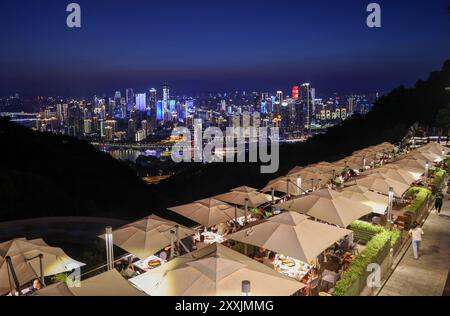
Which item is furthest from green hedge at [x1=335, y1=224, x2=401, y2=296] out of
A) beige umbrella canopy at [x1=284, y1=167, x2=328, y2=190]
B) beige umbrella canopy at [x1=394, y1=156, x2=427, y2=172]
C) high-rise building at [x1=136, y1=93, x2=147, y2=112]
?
high-rise building at [x1=136, y1=93, x2=147, y2=112]

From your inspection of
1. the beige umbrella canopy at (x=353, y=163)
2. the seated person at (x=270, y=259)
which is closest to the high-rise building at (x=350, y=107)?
the beige umbrella canopy at (x=353, y=163)

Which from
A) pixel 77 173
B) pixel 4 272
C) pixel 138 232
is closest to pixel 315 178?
pixel 138 232

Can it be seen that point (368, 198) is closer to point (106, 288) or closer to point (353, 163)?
point (106, 288)

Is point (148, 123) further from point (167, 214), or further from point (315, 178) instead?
point (315, 178)

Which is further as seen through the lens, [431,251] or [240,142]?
[240,142]

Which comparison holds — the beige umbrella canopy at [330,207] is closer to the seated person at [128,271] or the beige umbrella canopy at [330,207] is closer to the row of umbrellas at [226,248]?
the row of umbrellas at [226,248]

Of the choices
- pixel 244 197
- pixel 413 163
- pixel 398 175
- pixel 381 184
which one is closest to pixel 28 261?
pixel 244 197
